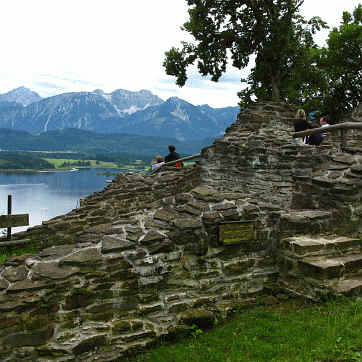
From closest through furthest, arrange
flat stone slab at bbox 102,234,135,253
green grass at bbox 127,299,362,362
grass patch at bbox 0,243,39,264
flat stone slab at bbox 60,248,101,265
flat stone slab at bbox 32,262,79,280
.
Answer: green grass at bbox 127,299,362,362 < flat stone slab at bbox 32,262,79,280 < flat stone slab at bbox 60,248,101,265 < flat stone slab at bbox 102,234,135,253 < grass patch at bbox 0,243,39,264

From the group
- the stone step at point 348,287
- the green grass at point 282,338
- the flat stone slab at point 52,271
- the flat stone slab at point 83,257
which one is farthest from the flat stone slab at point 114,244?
the stone step at point 348,287

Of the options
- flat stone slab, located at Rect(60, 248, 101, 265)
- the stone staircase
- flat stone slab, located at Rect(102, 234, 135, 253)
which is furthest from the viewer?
the stone staircase

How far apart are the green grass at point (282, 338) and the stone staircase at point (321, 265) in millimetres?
235

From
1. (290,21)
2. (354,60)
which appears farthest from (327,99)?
(290,21)

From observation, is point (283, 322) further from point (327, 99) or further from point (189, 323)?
point (327, 99)

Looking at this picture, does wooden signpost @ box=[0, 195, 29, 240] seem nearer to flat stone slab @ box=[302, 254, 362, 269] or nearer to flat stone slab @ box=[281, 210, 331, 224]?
flat stone slab @ box=[281, 210, 331, 224]

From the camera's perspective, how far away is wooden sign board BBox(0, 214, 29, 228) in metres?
10.2

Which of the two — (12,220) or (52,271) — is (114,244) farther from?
(12,220)

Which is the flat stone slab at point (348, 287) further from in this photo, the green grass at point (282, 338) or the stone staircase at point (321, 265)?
the green grass at point (282, 338)

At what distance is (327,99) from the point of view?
963 inches

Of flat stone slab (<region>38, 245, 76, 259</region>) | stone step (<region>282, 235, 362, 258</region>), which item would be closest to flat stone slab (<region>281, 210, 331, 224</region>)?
stone step (<region>282, 235, 362, 258</region>)

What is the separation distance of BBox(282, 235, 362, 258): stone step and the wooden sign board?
8.27 m

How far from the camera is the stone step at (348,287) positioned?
4757 millimetres

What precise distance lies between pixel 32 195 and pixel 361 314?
2824 inches
